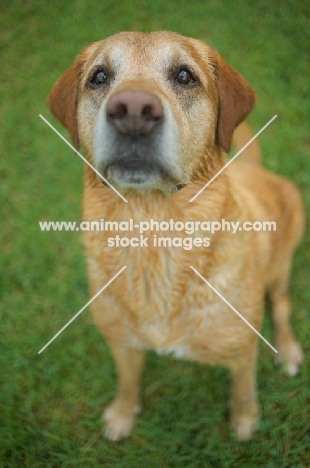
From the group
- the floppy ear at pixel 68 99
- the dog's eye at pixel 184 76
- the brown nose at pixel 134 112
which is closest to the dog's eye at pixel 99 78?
the floppy ear at pixel 68 99

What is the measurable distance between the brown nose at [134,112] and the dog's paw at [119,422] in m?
2.21

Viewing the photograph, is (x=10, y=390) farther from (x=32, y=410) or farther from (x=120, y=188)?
(x=120, y=188)

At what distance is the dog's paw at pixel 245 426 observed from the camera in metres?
3.18

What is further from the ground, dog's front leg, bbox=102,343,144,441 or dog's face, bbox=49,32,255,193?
dog's face, bbox=49,32,255,193

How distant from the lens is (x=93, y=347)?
376 centimetres

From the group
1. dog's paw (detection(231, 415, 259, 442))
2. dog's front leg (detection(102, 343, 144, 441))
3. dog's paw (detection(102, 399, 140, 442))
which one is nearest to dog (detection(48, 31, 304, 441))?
dog's front leg (detection(102, 343, 144, 441))

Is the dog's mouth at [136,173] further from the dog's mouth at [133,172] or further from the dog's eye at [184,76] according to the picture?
the dog's eye at [184,76]

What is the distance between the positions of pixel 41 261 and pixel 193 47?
2.54 metres

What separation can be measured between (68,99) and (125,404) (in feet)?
7.08

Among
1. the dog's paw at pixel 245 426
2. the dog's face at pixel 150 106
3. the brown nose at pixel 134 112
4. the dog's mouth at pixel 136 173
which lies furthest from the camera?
the dog's paw at pixel 245 426

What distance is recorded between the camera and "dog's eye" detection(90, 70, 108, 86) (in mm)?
2285

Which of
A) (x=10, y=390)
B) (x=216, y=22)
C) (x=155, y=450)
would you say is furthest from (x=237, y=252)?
(x=216, y=22)

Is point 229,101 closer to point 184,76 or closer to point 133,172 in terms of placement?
point 184,76

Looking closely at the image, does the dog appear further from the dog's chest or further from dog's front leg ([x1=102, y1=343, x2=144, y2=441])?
dog's front leg ([x1=102, y1=343, x2=144, y2=441])
